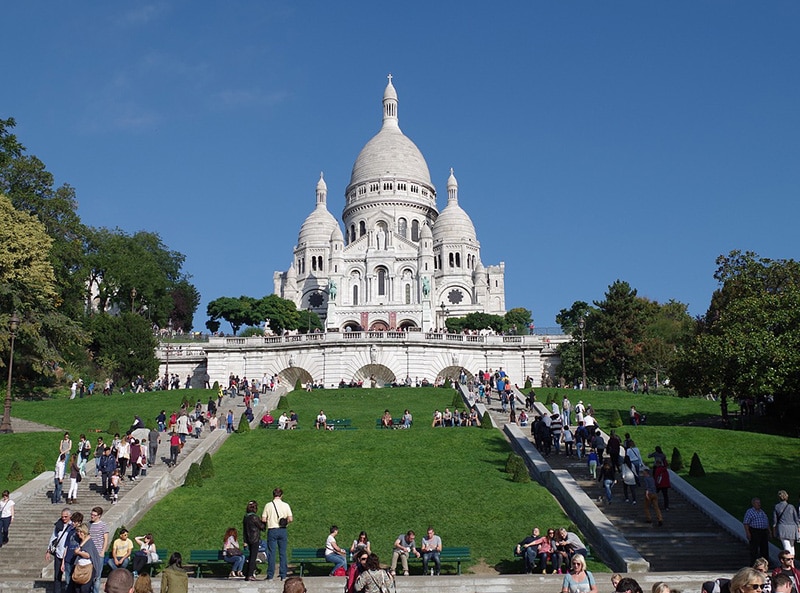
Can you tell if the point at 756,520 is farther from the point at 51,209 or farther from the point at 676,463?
the point at 51,209

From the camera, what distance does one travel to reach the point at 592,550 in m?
17.8

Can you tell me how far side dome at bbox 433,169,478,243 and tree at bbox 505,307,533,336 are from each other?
41.7 feet

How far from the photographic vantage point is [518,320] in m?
92.7

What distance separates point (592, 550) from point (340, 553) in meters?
5.28

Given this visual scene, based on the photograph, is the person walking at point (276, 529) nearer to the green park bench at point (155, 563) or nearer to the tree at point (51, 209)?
the green park bench at point (155, 563)

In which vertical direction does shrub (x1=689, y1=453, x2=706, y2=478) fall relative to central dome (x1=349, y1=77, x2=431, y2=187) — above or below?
below

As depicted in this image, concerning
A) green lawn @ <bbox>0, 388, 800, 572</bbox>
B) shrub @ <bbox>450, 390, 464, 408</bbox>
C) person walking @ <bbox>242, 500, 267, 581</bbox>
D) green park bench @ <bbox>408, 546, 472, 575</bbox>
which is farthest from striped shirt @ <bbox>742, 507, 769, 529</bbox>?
shrub @ <bbox>450, 390, 464, 408</bbox>

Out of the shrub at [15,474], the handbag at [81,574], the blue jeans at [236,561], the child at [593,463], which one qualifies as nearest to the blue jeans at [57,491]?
the shrub at [15,474]

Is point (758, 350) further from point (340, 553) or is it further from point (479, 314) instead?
point (479, 314)

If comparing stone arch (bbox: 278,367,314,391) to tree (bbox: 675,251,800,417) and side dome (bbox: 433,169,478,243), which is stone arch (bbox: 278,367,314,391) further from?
side dome (bbox: 433,169,478,243)

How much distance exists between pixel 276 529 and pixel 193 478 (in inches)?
341

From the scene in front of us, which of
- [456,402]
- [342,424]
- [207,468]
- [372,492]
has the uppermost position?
[456,402]

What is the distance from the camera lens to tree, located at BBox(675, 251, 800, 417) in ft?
97.2

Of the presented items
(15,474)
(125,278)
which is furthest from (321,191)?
(15,474)
